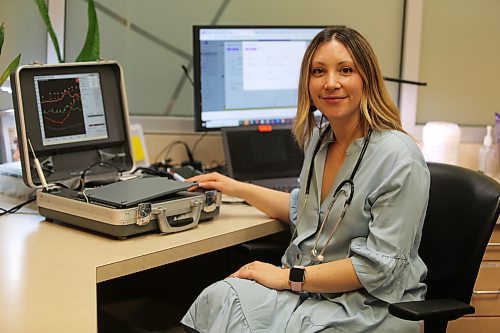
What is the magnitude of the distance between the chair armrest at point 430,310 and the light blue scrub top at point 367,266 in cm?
12

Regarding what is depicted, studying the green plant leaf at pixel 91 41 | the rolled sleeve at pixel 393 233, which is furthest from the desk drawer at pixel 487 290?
the green plant leaf at pixel 91 41

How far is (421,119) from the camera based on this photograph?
268 cm

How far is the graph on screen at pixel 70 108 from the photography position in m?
2.03

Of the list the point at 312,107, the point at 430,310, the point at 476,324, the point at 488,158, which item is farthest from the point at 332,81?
Answer: the point at 488,158

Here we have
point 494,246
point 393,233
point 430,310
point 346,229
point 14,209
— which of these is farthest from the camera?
point 494,246

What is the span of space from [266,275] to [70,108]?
2.80ft

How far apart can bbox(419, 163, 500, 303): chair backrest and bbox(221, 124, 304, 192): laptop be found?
2.00ft

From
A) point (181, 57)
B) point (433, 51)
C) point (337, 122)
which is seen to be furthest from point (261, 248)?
point (433, 51)

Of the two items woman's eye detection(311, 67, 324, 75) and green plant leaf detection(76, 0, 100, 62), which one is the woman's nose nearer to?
woman's eye detection(311, 67, 324, 75)

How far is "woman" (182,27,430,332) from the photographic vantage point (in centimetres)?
158

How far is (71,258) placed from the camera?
1.62 m

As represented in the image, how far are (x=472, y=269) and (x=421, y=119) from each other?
116 centimetres

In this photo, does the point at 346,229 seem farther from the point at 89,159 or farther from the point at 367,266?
the point at 89,159

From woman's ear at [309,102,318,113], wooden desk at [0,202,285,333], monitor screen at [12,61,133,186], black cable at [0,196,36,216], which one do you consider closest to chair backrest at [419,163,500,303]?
woman's ear at [309,102,318,113]
